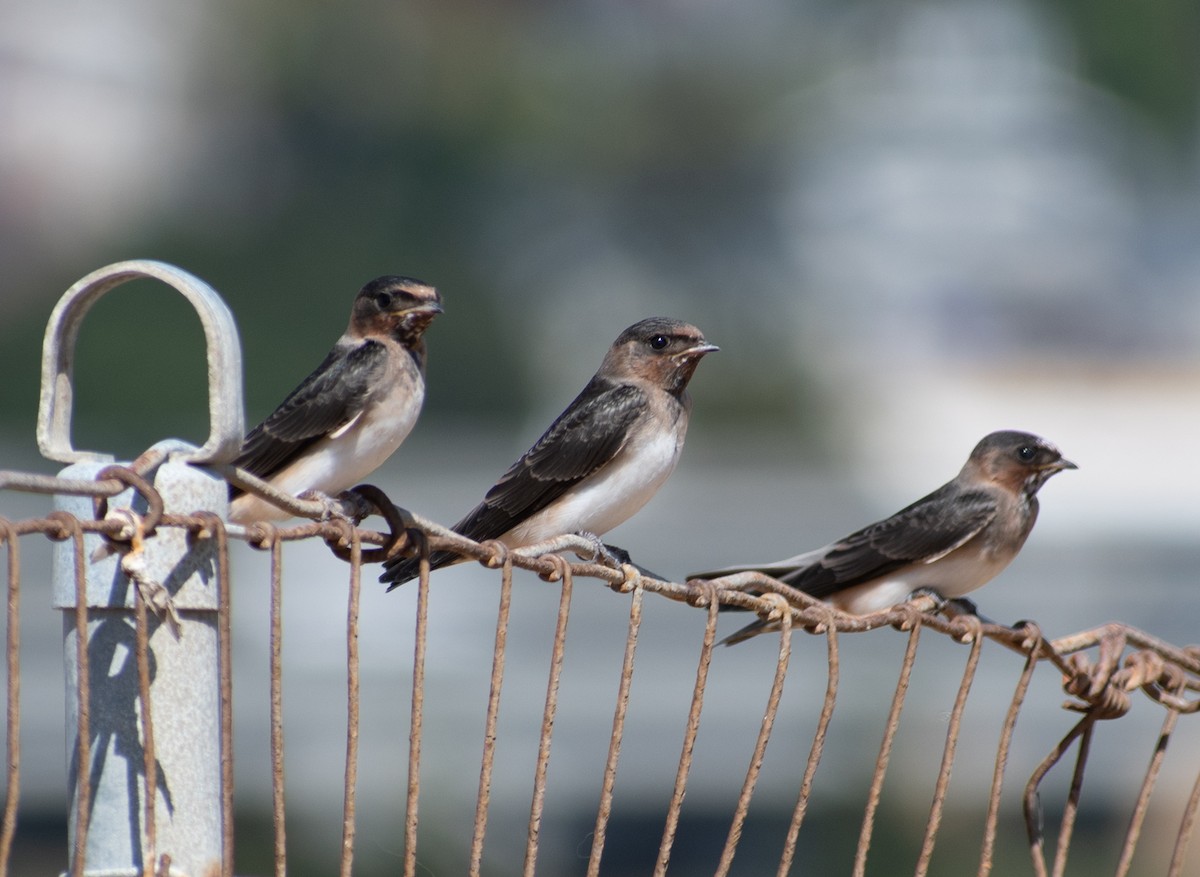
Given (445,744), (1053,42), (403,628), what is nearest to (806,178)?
(1053,42)

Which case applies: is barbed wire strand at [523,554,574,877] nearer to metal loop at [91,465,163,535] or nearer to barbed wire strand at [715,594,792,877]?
barbed wire strand at [715,594,792,877]

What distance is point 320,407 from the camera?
19.5ft

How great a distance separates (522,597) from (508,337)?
1816 cm

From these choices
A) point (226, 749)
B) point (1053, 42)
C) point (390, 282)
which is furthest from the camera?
point (1053, 42)

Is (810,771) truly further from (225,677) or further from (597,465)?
(597,465)

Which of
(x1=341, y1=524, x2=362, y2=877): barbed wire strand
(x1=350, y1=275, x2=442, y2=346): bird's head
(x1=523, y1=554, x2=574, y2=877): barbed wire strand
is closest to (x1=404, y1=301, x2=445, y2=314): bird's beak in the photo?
(x1=350, y1=275, x2=442, y2=346): bird's head

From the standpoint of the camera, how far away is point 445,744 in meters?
19.6

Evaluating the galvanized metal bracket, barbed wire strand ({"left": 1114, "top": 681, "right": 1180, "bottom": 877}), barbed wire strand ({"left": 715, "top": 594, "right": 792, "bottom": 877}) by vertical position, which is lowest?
barbed wire strand ({"left": 1114, "top": 681, "right": 1180, "bottom": 877})

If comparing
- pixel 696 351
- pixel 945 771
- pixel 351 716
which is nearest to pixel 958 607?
pixel 696 351

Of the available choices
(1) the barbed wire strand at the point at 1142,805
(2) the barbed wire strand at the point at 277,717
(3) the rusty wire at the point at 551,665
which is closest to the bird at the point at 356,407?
(3) the rusty wire at the point at 551,665

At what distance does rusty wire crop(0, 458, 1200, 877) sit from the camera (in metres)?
2.57

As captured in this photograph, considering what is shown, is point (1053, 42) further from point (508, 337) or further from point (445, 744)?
point (445, 744)

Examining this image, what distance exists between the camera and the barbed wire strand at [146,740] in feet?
8.46

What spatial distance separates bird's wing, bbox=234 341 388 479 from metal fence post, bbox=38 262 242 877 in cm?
319
